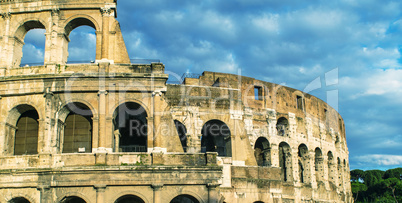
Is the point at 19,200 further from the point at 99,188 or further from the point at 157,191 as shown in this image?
the point at 157,191

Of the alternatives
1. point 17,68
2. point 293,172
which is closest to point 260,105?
point 293,172

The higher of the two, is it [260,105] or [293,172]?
[260,105]

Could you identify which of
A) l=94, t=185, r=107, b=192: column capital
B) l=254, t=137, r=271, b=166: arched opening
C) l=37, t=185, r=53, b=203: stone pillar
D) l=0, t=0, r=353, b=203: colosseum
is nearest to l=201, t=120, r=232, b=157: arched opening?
l=0, t=0, r=353, b=203: colosseum

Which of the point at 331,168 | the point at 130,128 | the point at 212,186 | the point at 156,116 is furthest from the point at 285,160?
the point at 156,116

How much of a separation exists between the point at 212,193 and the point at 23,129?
32.5 ft

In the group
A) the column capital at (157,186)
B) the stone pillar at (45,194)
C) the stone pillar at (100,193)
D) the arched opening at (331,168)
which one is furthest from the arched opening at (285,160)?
the stone pillar at (45,194)

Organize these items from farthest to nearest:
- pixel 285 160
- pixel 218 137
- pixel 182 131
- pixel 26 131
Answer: pixel 285 160
pixel 182 131
pixel 218 137
pixel 26 131

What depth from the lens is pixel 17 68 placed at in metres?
21.3

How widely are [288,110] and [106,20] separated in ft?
49.3

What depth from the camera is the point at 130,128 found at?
23.6m

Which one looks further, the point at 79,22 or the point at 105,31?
the point at 79,22

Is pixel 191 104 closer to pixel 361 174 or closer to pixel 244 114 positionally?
pixel 244 114

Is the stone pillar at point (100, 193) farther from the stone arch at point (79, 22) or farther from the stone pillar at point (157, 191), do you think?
the stone arch at point (79, 22)

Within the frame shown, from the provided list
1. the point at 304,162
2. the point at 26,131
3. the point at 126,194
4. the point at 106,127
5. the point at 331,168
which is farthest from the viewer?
the point at 331,168
